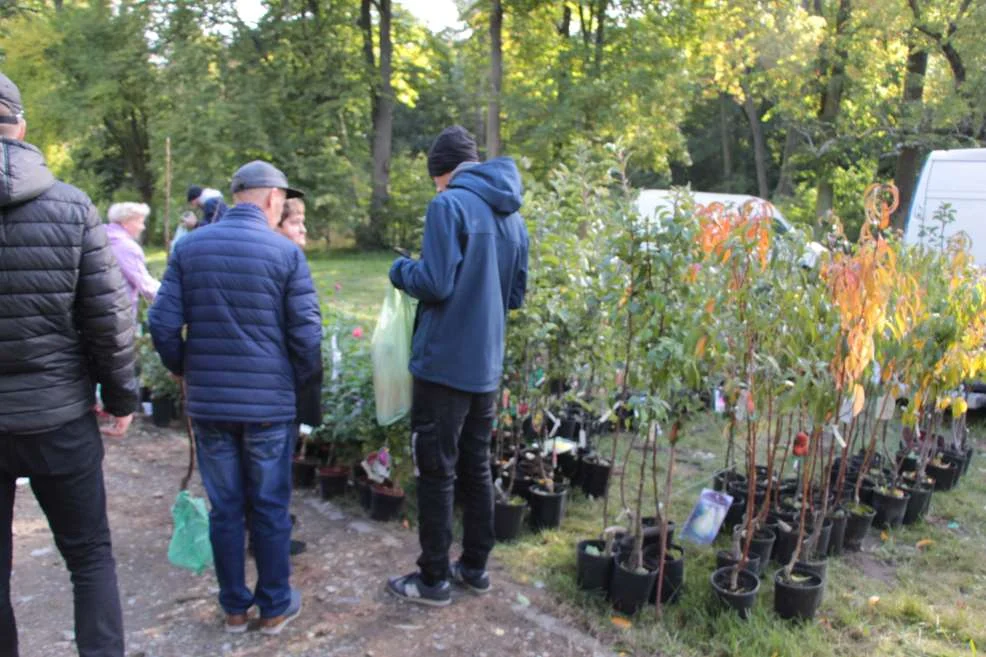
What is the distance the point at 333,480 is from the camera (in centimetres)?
466

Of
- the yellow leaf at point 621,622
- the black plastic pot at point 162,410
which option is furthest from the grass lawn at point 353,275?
the yellow leaf at point 621,622

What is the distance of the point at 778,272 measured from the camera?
3.34 meters

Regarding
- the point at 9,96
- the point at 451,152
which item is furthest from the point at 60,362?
the point at 451,152

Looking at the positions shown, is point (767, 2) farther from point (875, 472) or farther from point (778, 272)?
point (778, 272)

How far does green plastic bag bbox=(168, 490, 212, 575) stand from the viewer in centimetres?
336

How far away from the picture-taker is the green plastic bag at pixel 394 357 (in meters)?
3.55

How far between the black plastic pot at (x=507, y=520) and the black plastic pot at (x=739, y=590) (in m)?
1.07

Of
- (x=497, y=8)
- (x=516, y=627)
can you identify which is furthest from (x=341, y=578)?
(x=497, y=8)

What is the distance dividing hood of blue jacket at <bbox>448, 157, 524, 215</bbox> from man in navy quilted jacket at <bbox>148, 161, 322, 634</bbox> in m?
0.74

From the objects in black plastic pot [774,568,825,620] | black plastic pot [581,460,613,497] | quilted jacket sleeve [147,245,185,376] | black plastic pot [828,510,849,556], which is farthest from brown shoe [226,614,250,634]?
black plastic pot [828,510,849,556]

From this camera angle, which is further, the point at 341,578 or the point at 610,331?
the point at 610,331

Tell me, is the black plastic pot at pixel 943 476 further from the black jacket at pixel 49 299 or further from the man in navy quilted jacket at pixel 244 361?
Answer: the black jacket at pixel 49 299

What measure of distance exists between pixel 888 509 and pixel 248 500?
352 centimetres

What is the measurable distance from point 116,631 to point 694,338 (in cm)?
225
